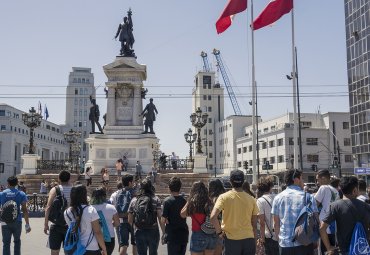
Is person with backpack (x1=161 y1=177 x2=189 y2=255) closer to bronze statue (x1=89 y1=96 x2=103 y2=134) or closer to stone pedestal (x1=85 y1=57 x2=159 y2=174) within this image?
stone pedestal (x1=85 y1=57 x2=159 y2=174)

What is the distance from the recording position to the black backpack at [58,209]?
29.6 ft

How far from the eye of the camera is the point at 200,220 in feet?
26.0

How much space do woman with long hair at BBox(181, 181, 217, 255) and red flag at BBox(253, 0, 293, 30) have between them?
1396 centimetres

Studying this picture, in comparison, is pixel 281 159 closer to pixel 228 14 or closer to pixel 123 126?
pixel 123 126

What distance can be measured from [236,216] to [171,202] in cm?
160

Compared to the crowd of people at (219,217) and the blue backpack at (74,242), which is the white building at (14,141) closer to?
the crowd of people at (219,217)

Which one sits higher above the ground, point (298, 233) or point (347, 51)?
point (347, 51)

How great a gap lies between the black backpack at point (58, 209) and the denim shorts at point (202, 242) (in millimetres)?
2642

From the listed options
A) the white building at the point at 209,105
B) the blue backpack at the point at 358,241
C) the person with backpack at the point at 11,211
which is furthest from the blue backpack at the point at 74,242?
the white building at the point at 209,105

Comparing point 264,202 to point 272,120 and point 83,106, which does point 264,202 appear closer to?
point 272,120

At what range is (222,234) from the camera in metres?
7.51

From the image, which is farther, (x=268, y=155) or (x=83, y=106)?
(x=83, y=106)

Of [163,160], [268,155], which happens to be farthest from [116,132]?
[268,155]

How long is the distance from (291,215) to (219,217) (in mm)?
1565
